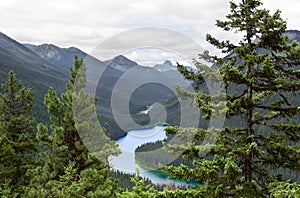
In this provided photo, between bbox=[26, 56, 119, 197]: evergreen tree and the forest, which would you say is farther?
bbox=[26, 56, 119, 197]: evergreen tree

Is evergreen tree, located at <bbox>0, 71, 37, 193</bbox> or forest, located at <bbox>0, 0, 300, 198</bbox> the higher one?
forest, located at <bbox>0, 0, 300, 198</bbox>

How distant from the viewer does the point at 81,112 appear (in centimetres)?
1606

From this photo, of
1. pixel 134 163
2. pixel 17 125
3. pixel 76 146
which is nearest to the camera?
pixel 76 146

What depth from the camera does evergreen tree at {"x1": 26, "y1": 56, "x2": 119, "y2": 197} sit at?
51.2 ft

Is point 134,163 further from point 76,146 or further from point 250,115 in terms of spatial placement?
point 250,115

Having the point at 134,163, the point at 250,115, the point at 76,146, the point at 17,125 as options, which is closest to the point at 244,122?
the point at 250,115

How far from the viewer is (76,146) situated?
52.9 feet

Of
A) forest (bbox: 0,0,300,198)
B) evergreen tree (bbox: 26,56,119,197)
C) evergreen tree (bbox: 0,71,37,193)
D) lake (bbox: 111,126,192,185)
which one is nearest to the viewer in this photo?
forest (bbox: 0,0,300,198)

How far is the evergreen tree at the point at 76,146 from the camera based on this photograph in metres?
15.6

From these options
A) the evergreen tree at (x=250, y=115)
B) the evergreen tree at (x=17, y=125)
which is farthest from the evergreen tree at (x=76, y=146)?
the evergreen tree at (x=250, y=115)

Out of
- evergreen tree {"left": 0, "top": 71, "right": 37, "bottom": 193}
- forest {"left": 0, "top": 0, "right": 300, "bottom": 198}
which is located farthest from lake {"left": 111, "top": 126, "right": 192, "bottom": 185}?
forest {"left": 0, "top": 0, "right": 300, "bottom": 198}

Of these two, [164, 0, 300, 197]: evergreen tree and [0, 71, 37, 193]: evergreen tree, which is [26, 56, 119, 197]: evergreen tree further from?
[164, 0, 300, 197]: evergreen tree

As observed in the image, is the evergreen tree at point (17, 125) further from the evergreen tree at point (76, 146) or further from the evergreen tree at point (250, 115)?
the evergreen tree at point (250, 115)

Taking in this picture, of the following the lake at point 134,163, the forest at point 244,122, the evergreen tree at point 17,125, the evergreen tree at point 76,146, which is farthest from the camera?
the lake at point 134,163
